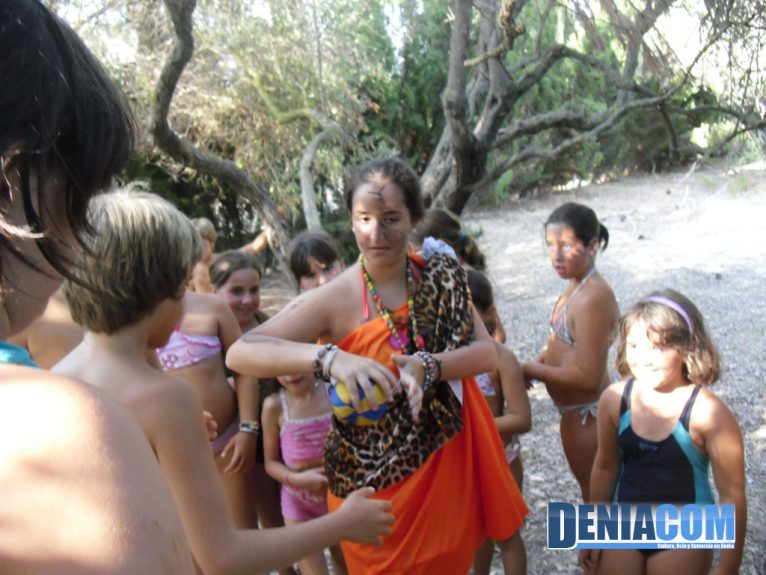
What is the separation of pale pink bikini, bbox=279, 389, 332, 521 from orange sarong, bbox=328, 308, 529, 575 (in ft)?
1.70

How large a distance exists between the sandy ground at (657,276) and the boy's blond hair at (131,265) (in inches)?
102

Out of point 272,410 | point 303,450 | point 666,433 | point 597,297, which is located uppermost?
point 597,297

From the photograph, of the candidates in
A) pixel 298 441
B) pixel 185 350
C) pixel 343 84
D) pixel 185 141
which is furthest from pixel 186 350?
pixel 343 84

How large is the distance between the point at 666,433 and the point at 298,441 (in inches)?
57.4

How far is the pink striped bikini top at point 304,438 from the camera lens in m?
2.71

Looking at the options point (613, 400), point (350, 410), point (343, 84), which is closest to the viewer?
point (350, 410)

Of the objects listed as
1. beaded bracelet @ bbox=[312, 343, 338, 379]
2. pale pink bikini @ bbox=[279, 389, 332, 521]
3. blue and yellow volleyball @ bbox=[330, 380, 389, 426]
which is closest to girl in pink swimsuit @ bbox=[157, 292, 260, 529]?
pale pink bikini @ bbox=[279, 389, 332, 521]

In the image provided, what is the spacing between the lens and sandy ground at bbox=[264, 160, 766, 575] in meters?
4.04

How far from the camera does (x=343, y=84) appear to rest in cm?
800

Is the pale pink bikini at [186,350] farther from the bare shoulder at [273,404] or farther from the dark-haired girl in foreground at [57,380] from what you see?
the dark-haired girl in foreground at [57,380]

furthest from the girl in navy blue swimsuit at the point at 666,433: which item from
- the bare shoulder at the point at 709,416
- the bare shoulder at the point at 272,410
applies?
the bare shoulder at the point at 272,410

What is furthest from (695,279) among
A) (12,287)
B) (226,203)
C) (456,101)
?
(12,287)

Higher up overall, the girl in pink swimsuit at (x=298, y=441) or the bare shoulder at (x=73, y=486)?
the bare shoulder at (x=73, y=486)

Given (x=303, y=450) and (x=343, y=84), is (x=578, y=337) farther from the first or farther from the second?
(x=343, y=84)
